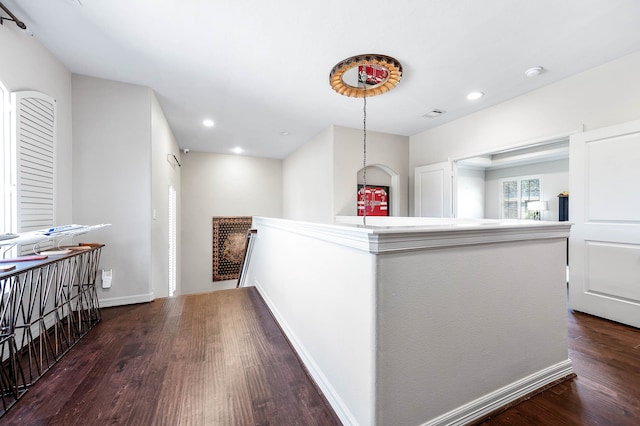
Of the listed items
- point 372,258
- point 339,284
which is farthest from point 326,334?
point 372,258

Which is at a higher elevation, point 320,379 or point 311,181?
point 311,181

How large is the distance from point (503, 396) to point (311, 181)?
14.4 ft

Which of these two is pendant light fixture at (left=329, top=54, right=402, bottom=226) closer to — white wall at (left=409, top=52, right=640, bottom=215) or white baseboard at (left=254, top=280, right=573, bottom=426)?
white baseboard at (left=254, top=280, right=573, bottom=426)

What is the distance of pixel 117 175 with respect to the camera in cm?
290

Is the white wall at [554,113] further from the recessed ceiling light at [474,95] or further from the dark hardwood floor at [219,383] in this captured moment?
the dark hardwood floor at [219,383]

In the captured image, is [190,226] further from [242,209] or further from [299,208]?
[299,208]

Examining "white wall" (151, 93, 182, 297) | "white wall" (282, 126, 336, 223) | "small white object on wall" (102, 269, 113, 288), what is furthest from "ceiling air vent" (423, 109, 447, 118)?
"small white object on wall" (102, 269, 113, 288)

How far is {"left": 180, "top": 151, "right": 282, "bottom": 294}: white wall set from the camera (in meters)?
6.24

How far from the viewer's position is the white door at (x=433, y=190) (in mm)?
4270

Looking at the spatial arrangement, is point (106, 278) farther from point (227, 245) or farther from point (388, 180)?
point (388, 180)

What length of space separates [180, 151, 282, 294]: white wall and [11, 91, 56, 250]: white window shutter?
12.8ft

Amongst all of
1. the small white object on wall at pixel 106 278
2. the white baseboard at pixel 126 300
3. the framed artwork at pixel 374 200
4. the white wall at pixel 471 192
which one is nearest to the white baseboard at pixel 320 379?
the white baseboard at pixel 126 300

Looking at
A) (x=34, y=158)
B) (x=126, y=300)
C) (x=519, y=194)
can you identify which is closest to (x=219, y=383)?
(x=126, y=300)

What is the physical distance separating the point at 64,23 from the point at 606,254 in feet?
17.5
